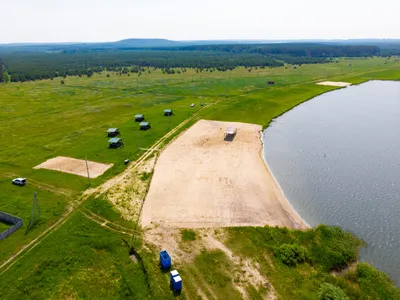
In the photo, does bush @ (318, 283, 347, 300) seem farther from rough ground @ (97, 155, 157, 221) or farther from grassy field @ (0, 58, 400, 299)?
rough ground @ (97, 155, 157, 221)

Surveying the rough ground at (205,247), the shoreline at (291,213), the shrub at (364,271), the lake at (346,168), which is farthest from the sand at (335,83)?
the rough ground at (205,247)

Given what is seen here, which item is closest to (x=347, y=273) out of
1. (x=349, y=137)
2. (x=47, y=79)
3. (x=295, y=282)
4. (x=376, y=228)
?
(x=295, y=282)

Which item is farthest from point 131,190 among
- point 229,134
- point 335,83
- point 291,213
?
point 335,83

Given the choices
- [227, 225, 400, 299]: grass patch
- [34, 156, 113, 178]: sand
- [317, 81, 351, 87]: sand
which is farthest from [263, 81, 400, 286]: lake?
[317, 81, 351, 87]: sand

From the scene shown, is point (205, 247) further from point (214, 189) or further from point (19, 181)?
point (19, 181)

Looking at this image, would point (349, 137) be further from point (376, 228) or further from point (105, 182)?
point (105, 182)

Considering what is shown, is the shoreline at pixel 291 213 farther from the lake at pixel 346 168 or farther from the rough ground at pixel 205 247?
the rough ground at pixel 205 247

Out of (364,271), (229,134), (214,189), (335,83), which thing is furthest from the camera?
(335,83)
